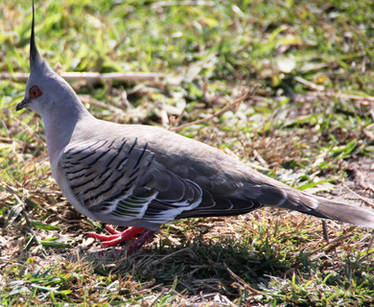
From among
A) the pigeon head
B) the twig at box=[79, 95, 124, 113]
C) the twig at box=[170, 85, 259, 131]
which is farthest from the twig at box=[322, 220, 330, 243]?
the twig at box=[79, 95, 124, 113]

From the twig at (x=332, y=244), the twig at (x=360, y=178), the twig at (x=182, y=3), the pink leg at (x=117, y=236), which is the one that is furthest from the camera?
the twig at (x=182, y=3)

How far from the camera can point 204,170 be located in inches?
140

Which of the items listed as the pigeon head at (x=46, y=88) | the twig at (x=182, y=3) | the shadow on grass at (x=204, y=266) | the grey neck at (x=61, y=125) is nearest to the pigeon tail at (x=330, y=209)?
the shadow on grass at (x=204, y=266)

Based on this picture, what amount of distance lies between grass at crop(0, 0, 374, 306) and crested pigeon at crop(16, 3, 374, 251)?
25 centimetres

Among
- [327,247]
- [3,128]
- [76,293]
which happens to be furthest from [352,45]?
[76,293]

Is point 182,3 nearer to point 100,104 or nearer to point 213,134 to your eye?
point 100,104

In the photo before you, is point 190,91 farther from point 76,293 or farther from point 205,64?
point 76,293

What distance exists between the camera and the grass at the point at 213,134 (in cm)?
330

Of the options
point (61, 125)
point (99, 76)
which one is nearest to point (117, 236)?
point (61, 125)

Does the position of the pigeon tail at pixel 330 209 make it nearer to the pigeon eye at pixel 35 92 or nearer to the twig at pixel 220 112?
the twig at pixel 220 112

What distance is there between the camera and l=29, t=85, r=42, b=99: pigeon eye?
13.7 ft

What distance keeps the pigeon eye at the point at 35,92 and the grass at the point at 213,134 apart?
0.61 meters

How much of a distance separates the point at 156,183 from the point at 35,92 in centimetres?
134

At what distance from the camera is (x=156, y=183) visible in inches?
138
